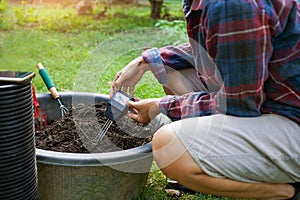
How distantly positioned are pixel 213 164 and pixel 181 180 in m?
0.13

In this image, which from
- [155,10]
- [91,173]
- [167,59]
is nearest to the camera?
[91,173]

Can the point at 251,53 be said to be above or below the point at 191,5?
below

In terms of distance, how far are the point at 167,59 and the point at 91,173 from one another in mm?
587

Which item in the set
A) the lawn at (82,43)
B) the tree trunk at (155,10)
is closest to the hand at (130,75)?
the lawn at (82,43)

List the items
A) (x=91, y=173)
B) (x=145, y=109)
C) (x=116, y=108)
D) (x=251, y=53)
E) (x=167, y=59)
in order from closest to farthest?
(x=251, y=53) < (x=91, y=173) < (x=145, y=109) < (x=116, y=108) < (x=167, y=59)

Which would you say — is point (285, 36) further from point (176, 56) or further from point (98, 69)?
point (98, 69)

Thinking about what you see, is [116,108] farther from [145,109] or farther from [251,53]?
[251,53]

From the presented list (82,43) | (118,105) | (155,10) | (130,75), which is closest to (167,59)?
(130,75)

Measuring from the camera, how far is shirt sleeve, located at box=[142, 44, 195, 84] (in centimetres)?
169

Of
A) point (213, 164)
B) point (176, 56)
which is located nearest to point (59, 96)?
point (176, 56)

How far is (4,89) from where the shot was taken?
1.16 meters

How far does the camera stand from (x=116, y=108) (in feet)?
5.22

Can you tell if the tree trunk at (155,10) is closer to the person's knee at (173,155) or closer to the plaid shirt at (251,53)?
the plaid shirt at (251,53)

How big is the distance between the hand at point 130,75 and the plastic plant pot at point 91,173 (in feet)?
1.13
